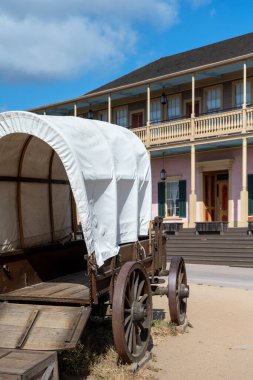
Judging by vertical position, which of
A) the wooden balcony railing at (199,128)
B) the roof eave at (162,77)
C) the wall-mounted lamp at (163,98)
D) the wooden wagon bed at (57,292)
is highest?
the roof eave at (162,77)

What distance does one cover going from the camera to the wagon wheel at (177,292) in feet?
23.4

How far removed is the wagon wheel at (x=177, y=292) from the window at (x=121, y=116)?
1983cm

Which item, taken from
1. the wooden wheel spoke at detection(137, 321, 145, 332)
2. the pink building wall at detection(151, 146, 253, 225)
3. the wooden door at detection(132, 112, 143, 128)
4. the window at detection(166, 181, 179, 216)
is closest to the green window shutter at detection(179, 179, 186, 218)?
the pink building wall at detection(151, 146, 253, 225)

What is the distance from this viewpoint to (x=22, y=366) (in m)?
3.72

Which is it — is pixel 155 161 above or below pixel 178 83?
below

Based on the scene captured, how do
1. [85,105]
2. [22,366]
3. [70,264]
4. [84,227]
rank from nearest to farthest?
[22,366], [84,227], [70,264], [85,105]

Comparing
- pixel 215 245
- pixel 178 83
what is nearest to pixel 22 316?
pixel 215 245

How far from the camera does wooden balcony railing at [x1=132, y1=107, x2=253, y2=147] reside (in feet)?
66.1

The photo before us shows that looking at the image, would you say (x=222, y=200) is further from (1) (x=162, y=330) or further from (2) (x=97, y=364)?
(2) (x=97, y=364)

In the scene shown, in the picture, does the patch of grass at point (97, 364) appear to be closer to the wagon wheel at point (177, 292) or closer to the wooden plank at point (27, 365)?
the wagon wheel at point (177, 292)

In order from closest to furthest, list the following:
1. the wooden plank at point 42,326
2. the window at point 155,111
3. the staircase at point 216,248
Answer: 1. the wooden plank at point 42,326
2. the staircase at point 216,248
3. the window at point 155,111

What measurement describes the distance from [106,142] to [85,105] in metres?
23.1

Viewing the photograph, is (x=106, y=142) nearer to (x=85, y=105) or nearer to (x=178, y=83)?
(x=178, y=83)

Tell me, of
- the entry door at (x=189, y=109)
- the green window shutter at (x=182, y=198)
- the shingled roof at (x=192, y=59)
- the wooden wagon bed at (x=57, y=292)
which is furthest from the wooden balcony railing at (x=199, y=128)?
the wooden wagon bed at (x=57, y=292)
